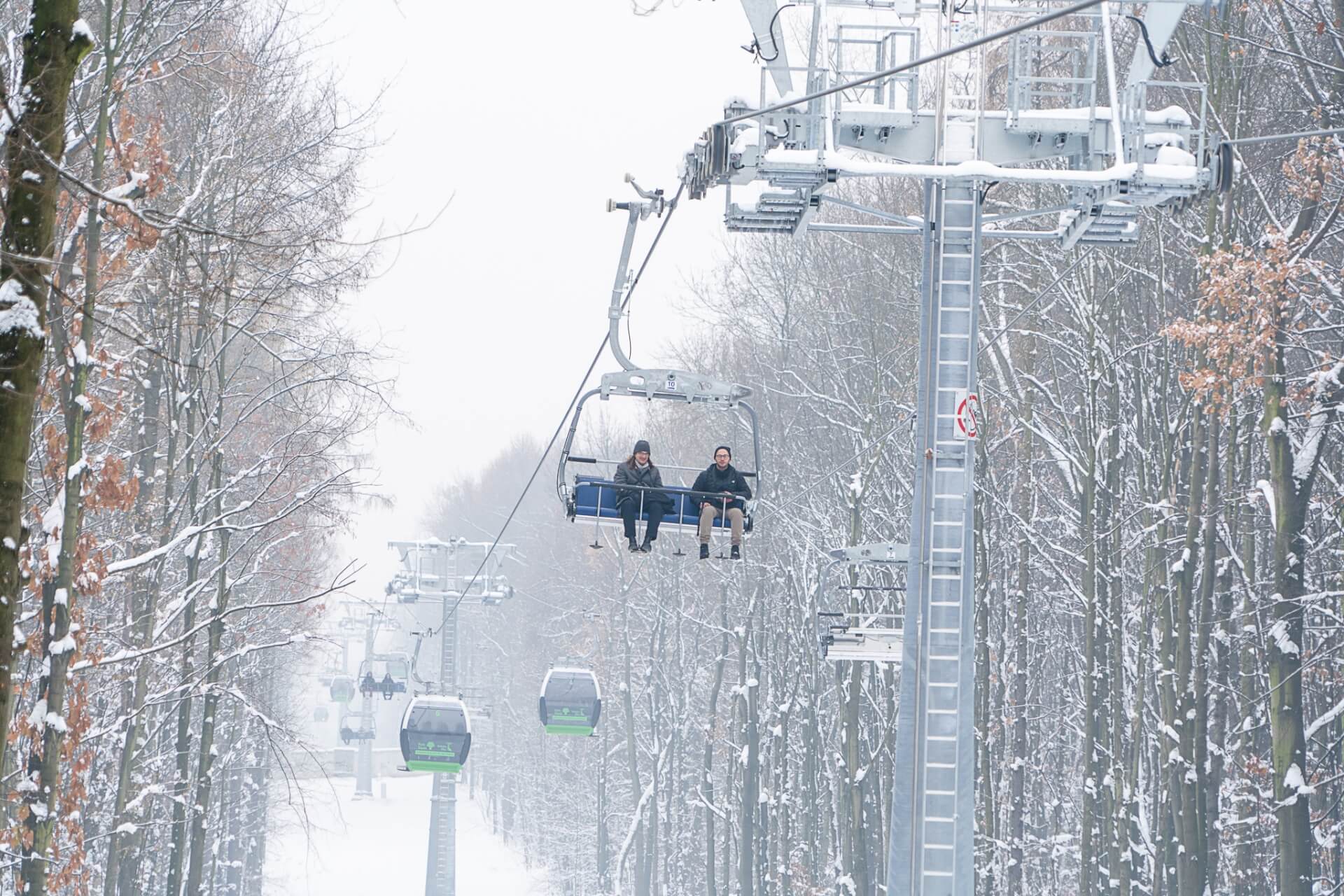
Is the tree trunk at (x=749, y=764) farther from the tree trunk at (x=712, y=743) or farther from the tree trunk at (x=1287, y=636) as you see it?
the tree trunk at (x=1287, y=636)

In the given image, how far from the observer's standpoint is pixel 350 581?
487 inches

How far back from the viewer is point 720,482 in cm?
1599

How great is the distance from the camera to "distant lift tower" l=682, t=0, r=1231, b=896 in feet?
35.3

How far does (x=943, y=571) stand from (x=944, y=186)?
269 cm

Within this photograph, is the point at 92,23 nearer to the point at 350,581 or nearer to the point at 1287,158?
the point at 350,581

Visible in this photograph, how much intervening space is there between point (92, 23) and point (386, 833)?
6964cm

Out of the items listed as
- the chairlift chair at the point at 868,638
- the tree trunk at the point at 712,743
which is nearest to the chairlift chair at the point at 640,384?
the chairlift chair at the point at 868,638

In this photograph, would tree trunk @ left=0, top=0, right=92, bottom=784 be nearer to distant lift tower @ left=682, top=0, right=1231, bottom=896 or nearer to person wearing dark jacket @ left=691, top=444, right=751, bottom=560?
distant lift tower @ left=682, top=0, right=1231, bottom=896

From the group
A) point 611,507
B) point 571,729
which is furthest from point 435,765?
point 611,507

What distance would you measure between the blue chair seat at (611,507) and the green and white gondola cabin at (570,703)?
24.8 meters

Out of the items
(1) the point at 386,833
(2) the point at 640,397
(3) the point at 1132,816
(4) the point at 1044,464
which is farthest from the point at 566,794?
(2) the point at 640,397

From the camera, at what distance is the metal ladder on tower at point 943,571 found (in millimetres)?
10695

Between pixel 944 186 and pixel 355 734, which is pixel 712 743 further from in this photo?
pixel 355 734

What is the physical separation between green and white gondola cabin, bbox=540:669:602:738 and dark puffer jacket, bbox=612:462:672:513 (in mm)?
24839
